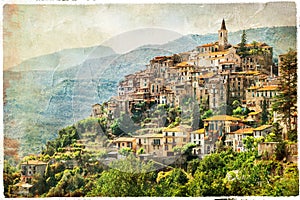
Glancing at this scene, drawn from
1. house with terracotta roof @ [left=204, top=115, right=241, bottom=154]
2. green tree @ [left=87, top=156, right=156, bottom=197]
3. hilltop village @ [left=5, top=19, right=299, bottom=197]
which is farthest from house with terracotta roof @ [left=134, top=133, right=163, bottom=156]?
house with terracotta roof @ [left=204, top=115, right=241, bottom=154]

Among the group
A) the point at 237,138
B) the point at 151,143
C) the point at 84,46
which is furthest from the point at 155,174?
the point at 84,46

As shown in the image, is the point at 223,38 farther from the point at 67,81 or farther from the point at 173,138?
the point at 67,81

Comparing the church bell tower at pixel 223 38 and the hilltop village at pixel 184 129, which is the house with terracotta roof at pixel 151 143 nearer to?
the hilltop village at pixel 184 129

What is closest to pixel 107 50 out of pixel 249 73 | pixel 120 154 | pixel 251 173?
pixel 120 154

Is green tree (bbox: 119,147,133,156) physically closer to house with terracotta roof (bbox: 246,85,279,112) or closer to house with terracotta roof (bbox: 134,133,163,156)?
house with terracotta roof (bbox: 134,133,163,156)

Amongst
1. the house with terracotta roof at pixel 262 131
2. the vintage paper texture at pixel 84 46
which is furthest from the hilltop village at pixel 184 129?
the vintage paper texture at pixel 84 46
